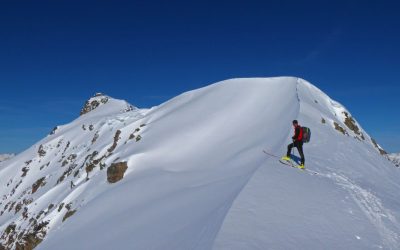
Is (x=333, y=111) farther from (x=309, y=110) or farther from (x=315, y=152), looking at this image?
(x=315, y=152)

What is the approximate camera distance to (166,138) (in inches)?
1261

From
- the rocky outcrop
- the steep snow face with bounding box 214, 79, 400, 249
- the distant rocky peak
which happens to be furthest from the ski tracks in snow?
the distant rocky peak

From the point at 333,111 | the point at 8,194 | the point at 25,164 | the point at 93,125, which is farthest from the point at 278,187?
the point at 25,164

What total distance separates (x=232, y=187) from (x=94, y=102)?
83.3 m

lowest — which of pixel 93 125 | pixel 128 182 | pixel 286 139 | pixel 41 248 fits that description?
pixel 41 248

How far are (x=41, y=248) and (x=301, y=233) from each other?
17.0 metres

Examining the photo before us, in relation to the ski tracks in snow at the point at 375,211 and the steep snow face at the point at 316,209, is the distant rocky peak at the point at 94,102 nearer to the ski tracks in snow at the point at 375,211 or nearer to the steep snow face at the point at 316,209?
the steep snow face at the point at 316,209

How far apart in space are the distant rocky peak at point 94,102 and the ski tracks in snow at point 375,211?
259 ft

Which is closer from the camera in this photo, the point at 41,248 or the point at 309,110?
the point at 41,248

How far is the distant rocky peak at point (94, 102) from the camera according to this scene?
3609 inches

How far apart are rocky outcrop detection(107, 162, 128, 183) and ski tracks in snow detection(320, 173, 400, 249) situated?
15.4 metres

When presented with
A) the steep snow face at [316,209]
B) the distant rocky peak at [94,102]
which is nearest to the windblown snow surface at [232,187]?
the steep snow face at [316,209]

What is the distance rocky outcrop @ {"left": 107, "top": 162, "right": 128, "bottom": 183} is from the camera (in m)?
27.9

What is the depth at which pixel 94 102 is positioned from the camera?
93812mm
